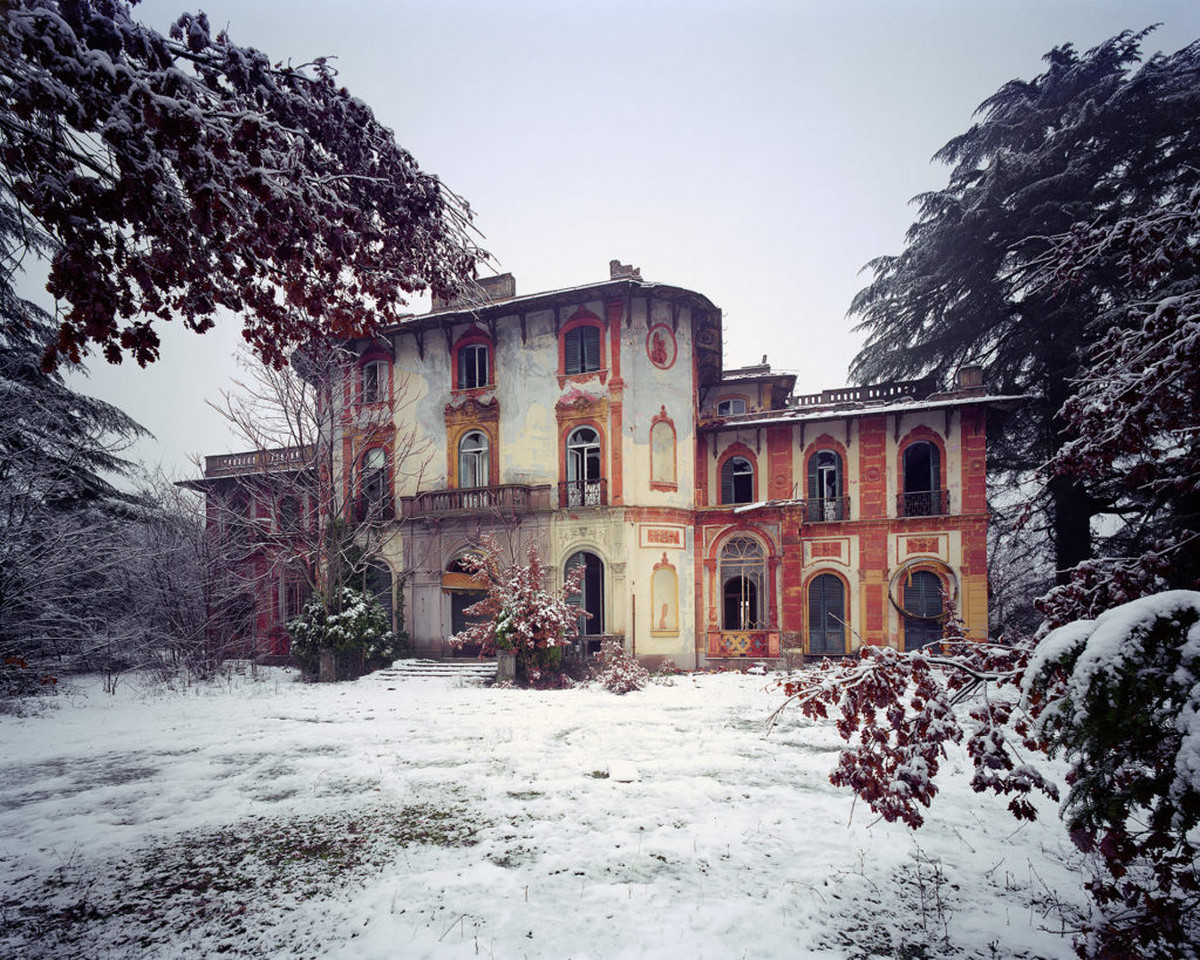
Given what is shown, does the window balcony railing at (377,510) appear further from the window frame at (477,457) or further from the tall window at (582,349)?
the tall window at (582,349)

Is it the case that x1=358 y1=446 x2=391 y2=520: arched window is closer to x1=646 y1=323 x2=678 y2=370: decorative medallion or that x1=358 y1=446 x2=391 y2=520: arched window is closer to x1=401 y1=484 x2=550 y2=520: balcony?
x1=401 y1=484 x2=550 y2=520: balcony

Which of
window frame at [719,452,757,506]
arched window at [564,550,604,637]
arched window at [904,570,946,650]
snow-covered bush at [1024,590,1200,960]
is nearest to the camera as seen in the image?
snow-covered bush at [1024,590,1200,960]

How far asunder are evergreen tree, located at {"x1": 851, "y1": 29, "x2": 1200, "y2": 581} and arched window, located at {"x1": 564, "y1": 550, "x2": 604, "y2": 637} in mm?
11771

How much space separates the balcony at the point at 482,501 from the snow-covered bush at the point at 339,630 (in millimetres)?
3772

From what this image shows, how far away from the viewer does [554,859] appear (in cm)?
489

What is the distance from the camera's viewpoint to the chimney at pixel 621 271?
1881cm

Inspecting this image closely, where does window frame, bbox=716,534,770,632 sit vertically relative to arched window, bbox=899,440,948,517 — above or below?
below

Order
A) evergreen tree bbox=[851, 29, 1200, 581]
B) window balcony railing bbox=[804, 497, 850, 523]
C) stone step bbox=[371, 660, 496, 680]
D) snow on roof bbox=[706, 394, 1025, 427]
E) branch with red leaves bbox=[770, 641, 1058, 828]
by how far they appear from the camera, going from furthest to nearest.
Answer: window balcony railing bbox=[804, 497, 850, 523] < snow on roof bbox=[706, 394, 1025, 427] < stone step bbox=[371, 660, 496, 680] < evergreen tree bbox=[851, 29, 1200, 581] < branch with red leaves bbox=[770, 641, 1058, 828]

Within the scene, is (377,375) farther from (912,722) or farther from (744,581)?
(912,722)

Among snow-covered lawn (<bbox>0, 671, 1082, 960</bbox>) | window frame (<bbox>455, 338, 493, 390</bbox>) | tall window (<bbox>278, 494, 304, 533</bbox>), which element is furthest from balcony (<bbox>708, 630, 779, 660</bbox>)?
tall window (<bbox>278, 494, 304, 533</bbox>)

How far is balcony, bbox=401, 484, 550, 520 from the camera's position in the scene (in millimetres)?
18828

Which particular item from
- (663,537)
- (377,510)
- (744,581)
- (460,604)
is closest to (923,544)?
(744,581)

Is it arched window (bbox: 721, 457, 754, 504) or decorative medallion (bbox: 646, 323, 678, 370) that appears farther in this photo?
arched window (bbox: 721, 457, 754, 504)

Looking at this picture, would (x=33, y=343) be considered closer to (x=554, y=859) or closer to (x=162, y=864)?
(x=162, y=864)
